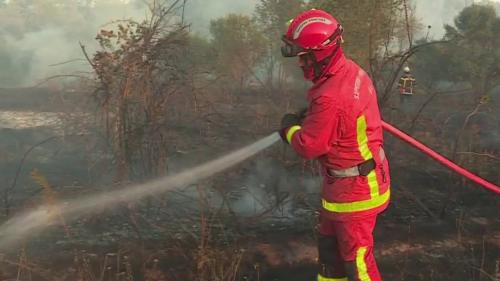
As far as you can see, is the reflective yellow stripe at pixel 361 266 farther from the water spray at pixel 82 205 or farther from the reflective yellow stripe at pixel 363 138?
the water spray at pixel 82 205

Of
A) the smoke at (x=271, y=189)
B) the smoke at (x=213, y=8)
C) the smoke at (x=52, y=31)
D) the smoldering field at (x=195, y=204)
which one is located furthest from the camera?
the smoke at (x=213, y=8)

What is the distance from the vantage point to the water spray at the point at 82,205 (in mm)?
4410

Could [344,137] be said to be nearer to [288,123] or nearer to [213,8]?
[288,123]

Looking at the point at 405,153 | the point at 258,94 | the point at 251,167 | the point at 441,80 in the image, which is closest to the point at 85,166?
the point at 251,167

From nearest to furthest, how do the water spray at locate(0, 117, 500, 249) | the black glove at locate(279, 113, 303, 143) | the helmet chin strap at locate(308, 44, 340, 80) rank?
the helmet chin strap at locate(308, 44, 340, 80), the black glove at locate(279, 113, 303, 143), the water spray at locate(0, 117, 500, 249)

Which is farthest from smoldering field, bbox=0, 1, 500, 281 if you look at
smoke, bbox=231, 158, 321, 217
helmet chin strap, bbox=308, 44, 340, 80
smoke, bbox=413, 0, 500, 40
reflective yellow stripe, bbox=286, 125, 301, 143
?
smoke, bbox=413, 0, 500, 40

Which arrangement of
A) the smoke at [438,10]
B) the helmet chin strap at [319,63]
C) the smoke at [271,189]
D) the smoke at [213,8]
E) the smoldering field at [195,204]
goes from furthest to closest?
the smoke at [438,10] < the smoke at [213,8] < the smoke at [271,189] < the smoldering field at [195,204] < the helmet chin strap at [319,63]

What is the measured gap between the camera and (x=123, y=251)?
4078 mm

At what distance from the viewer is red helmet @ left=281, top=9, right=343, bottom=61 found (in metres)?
→ 2.69

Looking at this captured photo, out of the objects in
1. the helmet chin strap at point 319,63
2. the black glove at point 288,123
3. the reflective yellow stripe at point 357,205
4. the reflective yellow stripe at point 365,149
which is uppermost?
the helmet chin strap at point 319,63

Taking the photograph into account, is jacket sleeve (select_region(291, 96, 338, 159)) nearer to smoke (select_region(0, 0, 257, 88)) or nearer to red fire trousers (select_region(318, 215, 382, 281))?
red fire trousers (select_region(318, 215, 382, 281))

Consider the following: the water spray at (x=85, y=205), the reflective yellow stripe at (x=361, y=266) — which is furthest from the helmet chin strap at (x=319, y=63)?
the water spray at (x=85, y=205)

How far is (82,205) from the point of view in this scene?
16.6ft

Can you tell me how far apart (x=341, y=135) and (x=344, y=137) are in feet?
0.10
